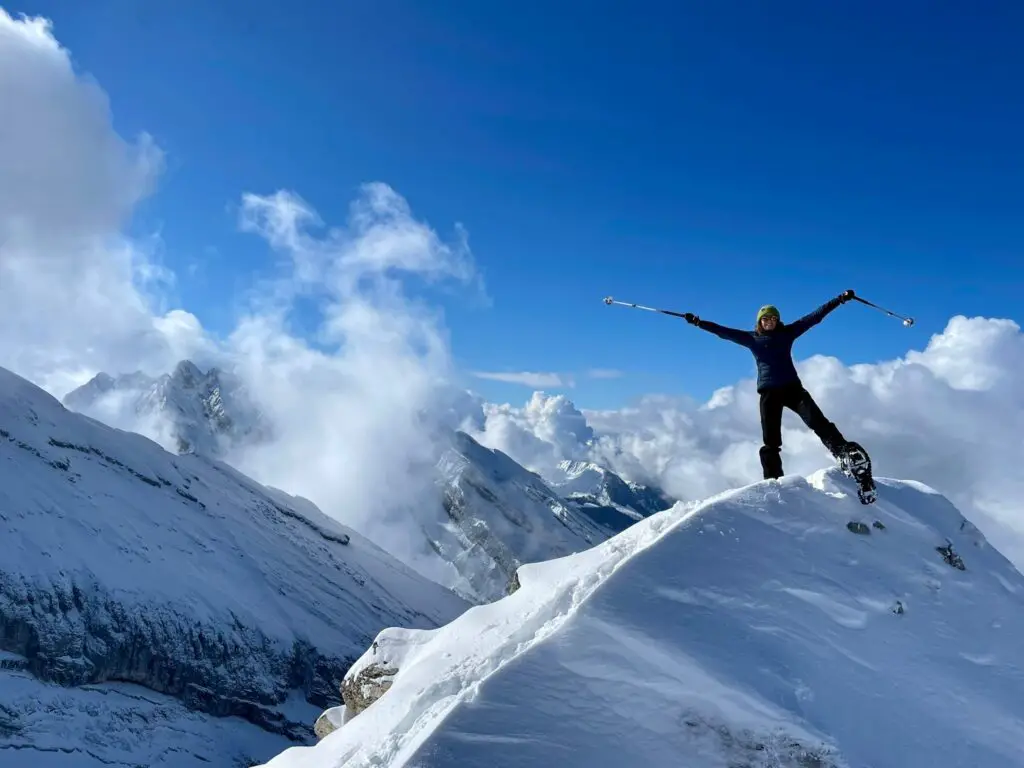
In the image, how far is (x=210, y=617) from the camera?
185250 mm

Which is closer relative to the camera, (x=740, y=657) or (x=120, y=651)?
(x=740, y=657)

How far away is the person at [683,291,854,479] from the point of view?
15.9 m

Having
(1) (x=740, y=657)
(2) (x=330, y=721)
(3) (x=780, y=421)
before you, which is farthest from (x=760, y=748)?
(2) (x=330, y=721)

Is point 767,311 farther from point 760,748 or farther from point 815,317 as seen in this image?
point 760,748

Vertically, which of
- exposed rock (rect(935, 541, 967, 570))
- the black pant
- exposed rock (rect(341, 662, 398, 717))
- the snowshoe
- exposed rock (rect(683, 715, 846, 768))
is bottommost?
exposed rock (rect(341, 662, 398, 717))

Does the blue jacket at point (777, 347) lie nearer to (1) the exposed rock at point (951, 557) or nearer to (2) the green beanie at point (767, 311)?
(2) the green beanie at point (767, 311)

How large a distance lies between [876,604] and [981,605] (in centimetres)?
239

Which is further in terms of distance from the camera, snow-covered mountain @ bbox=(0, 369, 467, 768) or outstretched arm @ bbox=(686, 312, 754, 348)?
snow-covered mountain @ bbox=(0, 369, 467, 768)

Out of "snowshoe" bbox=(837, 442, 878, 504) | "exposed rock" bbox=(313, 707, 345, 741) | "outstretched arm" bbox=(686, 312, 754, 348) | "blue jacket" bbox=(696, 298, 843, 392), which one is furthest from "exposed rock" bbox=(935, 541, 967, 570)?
"exposed rock" bbox=(313, 707, 345, 741)

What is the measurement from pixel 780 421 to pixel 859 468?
2.42 m

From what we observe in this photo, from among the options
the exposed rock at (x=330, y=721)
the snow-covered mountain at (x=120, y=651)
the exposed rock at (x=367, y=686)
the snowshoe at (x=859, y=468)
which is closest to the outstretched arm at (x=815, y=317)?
the snowshoe at (x=859, y=468)

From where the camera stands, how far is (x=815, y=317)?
1622 cm

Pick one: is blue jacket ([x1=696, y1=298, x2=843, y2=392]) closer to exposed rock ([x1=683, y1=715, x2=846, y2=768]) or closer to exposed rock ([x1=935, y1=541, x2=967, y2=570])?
exposed rock ([x1=935, y1=541, x2=967, y2=570])

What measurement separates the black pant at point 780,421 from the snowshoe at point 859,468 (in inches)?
17.3
